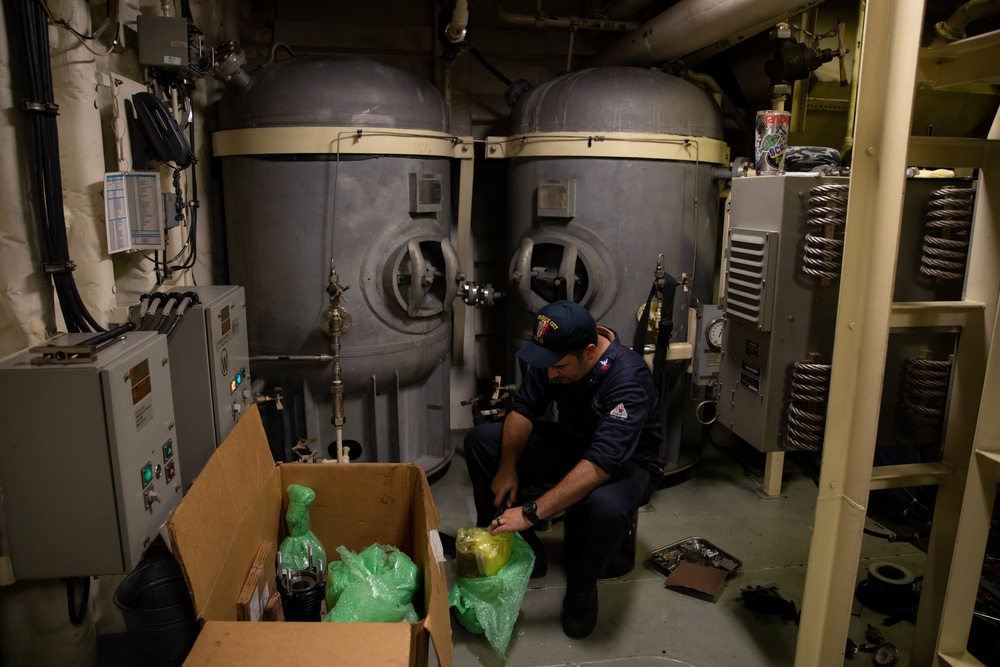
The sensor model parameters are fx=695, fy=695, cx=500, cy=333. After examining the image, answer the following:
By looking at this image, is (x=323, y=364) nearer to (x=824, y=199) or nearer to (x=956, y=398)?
(x=824, y=199)

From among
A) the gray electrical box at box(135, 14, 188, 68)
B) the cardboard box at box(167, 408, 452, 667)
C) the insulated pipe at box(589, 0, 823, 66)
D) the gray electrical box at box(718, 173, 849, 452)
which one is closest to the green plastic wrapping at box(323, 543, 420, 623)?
the cardboard box at box(167, 408, 452, 667)

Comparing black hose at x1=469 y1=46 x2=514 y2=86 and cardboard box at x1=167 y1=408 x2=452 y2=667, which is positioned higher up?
black hose at x1=469 y1=46 x2=514 y2=86

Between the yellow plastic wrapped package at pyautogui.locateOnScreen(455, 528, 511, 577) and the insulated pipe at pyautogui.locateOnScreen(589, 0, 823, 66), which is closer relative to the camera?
the yellow plastic wrapped package at pyautogui.locateOnScreen(455, 528, 511, 577)

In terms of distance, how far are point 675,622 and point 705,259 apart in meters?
1.53

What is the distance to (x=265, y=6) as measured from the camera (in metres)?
3.14

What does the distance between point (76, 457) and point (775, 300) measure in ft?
5.47

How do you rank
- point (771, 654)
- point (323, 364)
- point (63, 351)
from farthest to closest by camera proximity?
point (323, 364), point (771, 654), point (63, 351)

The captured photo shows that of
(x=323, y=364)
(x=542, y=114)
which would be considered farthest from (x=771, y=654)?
(x=542, y=114)

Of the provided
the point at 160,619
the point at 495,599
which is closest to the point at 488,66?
the point at 495,599

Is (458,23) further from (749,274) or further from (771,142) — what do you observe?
(749,274)

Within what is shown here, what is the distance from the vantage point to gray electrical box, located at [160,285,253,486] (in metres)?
1.70

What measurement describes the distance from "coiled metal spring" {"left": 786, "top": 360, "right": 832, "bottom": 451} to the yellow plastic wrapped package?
0.89 m

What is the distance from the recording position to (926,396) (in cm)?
175

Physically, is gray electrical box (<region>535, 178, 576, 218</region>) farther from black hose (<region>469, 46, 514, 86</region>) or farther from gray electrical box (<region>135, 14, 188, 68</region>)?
gray electrical box (<region>135, 14, 188, 68</region>)
